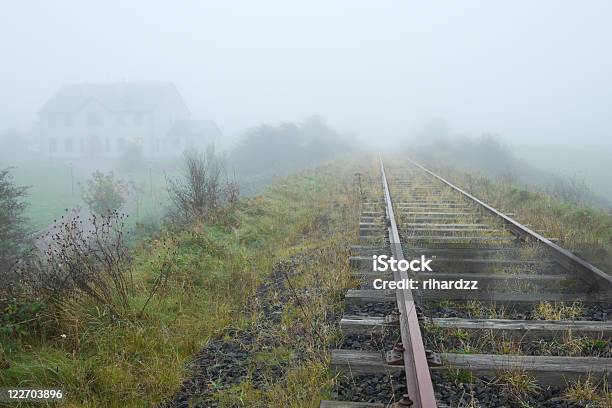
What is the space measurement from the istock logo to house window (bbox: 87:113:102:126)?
216ft

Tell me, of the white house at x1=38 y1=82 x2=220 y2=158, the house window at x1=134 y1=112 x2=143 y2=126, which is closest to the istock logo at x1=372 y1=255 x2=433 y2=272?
the white house at x1=38 y1=82 x2=220 y2=158

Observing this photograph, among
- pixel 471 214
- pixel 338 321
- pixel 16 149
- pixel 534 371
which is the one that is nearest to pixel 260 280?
pixel 338 321

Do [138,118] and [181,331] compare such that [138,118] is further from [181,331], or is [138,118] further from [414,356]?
[414,356]

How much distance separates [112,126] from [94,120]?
2798 mm

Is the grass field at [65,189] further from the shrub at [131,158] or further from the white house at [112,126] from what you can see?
the white house at [112,126]

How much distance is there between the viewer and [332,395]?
295 cm

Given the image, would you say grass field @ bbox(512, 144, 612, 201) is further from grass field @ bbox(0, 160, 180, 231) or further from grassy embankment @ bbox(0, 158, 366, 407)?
grassy embankment @ bbox(0, 158, 366, 407)

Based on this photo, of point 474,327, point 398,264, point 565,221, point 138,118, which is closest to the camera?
point 474,327

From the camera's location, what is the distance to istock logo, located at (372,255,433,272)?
5.33 metres

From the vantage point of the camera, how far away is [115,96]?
230 feet

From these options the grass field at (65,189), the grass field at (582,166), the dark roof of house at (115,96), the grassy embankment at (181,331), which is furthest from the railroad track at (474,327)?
the dark roof of house at (115,96)

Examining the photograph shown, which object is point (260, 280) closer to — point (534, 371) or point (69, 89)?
point (534, 371)

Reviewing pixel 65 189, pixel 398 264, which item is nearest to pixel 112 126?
pixel 65 189
